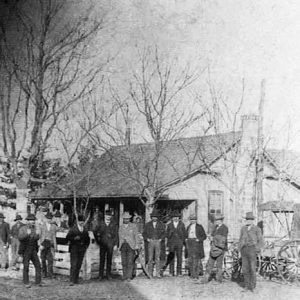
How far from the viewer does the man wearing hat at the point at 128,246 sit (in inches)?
463

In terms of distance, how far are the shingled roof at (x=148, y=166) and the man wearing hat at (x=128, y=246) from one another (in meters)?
6.92

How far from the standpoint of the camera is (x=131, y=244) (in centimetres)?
1193

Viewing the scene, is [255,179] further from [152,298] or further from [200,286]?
[152,298]

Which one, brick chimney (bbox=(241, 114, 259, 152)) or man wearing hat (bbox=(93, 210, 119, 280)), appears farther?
brick chimney (bbox=(241, 114, 259, 152))

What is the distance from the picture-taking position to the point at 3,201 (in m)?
31.5

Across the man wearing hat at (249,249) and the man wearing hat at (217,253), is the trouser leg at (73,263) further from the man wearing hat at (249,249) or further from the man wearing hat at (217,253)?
the man wearing hat at (249,249)

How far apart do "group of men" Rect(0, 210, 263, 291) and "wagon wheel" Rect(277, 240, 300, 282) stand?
90cm

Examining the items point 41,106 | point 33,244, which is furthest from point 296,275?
point 41,106

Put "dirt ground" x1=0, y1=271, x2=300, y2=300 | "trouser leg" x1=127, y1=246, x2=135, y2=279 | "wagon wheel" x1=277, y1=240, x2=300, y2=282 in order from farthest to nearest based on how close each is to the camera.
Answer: "trouser leg" x1=127, y1=246, x2=135, y2=279
"wagon wheel" x1=277, y1=240, x2=300, y2=282
"dirt ground" x1=0, y1=271, x2=300, y2=300

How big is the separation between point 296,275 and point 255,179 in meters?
9.74

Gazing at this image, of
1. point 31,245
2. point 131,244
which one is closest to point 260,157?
point 131,244

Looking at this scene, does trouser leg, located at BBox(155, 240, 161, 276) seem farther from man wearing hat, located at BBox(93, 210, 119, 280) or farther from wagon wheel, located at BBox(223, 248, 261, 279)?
wagon wheel, located at BBox(223, 248, 261, 279)

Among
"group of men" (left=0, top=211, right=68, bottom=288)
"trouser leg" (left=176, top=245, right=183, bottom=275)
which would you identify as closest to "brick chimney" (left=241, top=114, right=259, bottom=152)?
"trouser leg" (left=176, top=245, right=183, bottom=275)

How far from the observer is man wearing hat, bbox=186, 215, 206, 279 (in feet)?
41.2
